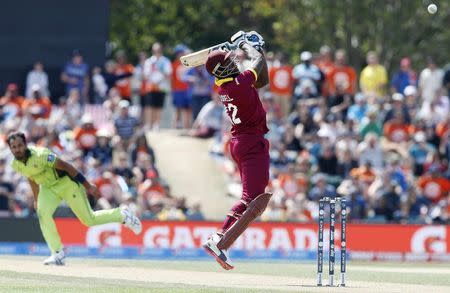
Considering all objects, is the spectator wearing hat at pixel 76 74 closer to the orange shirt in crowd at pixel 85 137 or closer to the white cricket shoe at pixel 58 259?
the orange shirt in crowd at pixel 85 137

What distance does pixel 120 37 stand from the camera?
42594 millimetres

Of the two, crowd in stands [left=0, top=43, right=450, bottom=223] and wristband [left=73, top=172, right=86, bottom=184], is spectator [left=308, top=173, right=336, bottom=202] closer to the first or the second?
crowd in stands [left=0, top=43, right=450, bottom=223]

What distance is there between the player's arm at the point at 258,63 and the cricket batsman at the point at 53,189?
2.99m

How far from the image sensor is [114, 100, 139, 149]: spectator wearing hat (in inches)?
956

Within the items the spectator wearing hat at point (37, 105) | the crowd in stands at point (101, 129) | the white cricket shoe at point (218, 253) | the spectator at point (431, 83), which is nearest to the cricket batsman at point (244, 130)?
the white cricket shoe at point (218, 253)

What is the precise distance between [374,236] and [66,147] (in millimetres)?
5625

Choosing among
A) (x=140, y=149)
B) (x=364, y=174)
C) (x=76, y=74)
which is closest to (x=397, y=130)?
(x=364, y=174)

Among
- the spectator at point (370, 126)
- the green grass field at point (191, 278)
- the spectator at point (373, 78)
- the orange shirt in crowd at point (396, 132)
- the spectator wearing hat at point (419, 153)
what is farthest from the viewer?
the spectator at point (373, 78)

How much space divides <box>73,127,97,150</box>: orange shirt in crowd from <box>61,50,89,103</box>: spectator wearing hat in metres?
1.78

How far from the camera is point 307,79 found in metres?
25.8

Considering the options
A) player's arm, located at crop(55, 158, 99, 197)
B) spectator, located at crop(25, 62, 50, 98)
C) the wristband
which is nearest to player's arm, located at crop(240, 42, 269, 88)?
player's arm, located at crop(55, 158, 99, 197)

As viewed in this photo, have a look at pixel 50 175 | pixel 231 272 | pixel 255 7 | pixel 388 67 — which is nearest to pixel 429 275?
pixel 231 272

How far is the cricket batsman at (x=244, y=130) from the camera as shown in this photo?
1382cm

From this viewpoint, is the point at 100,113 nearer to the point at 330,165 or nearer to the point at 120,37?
the point at 330,165
